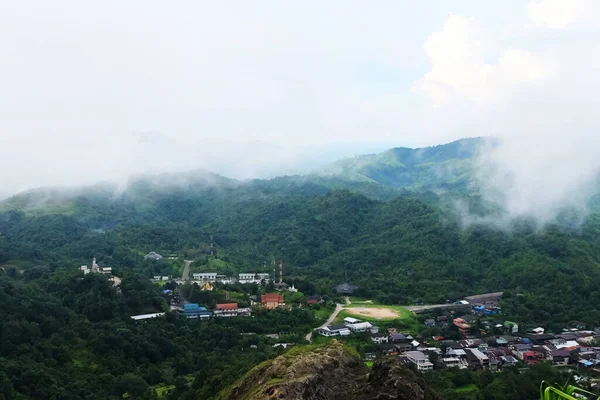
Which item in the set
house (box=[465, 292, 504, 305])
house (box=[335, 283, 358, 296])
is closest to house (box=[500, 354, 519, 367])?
house (box=[465, 292, 504, 305])

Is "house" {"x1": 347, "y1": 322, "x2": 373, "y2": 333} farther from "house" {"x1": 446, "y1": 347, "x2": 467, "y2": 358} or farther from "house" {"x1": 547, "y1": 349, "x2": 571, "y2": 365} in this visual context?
"house" {"x1": 547, "y1": 349, "x2": 571, "y2": 365}

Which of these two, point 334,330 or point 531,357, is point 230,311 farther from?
point 531,357

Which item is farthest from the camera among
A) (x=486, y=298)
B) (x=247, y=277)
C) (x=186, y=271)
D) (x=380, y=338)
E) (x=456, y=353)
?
(x=186, y=271)

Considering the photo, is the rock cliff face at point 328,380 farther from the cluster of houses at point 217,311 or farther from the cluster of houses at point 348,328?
the cluster of houses at point 217,311

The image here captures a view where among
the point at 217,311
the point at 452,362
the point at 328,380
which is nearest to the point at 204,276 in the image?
the point at 217,311

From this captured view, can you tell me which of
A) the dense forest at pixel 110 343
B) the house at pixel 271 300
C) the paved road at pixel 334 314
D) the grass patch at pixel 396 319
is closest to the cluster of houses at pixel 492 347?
the grass patch at pixel 396 319
